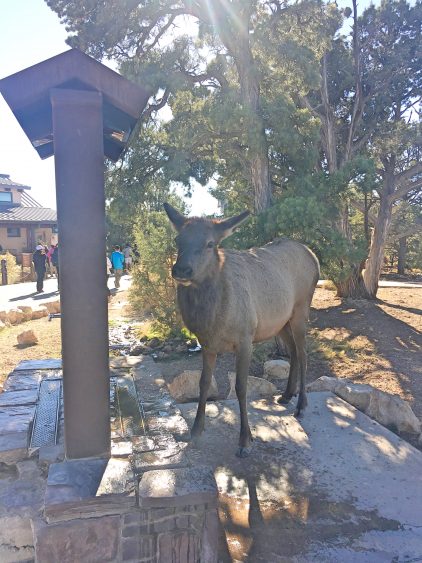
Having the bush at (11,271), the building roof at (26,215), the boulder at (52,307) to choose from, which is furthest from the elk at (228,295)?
the building roof at (26,215)

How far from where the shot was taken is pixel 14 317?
37.0ft

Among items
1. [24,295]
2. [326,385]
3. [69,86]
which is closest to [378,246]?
[326,385]

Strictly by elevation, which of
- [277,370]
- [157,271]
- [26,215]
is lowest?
[277,370]

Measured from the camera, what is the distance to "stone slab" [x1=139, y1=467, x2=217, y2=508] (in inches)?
98.6

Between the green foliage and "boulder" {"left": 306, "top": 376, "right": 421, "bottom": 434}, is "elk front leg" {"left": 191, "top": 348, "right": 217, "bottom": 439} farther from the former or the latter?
the green foliage

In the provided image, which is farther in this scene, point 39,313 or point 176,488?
point 39,313

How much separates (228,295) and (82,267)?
1616 mm

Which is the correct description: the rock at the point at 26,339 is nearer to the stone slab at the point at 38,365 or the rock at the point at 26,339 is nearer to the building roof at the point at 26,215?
the stone slab at the point at 38,365

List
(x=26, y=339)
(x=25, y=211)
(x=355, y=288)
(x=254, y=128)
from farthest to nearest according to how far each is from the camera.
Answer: (x=25, y=211) → (x=355, y=288) → (x=26, y=339) → (x=254, y=128)

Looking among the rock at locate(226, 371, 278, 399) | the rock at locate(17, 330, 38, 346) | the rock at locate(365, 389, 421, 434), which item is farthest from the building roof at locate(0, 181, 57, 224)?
the rock at locate(365, 389, 421, 434)

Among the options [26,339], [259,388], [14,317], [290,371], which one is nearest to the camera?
[290,371]

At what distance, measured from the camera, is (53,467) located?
2.78 m

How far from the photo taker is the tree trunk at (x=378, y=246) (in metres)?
14.3

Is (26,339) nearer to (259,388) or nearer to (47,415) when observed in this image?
(259,388)
